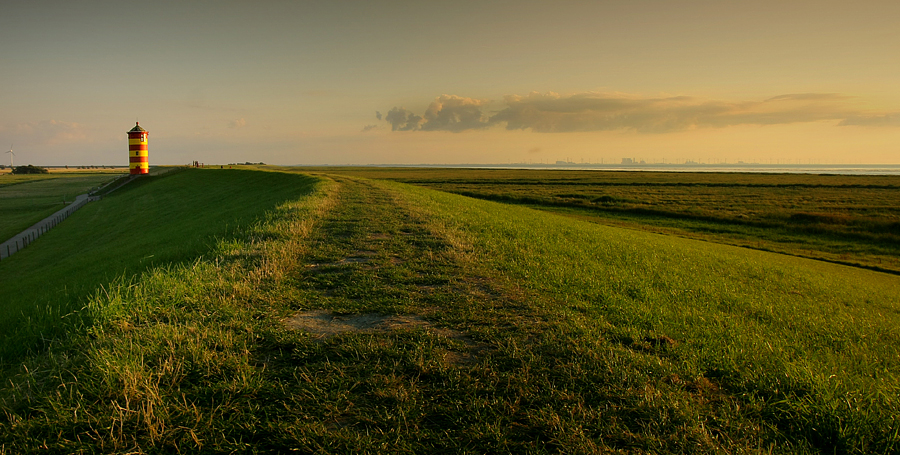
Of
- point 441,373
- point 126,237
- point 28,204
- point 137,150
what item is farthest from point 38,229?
point 441,373

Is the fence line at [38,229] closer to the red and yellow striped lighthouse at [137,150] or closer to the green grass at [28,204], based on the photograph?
the green grass at [28,204]

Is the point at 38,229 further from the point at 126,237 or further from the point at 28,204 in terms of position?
the point at 28,204

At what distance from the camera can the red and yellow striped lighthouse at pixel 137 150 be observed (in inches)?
2447

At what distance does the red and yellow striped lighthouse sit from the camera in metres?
62.2

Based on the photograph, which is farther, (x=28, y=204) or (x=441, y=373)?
(x=28, y=204)

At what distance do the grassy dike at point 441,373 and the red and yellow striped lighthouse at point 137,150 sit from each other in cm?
6974

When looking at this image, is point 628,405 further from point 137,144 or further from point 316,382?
point 137,144

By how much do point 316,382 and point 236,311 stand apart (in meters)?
2.35

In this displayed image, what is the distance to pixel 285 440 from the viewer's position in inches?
132

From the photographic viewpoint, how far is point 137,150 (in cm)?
6506

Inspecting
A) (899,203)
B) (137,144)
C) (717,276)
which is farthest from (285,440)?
(137,144)

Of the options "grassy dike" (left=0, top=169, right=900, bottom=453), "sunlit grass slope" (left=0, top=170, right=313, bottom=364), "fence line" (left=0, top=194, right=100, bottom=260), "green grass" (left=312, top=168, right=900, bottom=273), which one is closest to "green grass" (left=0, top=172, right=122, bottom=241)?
"fence line" (left=0, top=194, right=100, bottom=260)

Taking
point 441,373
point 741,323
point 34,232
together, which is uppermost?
point 441,373

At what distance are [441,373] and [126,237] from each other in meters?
29.4
